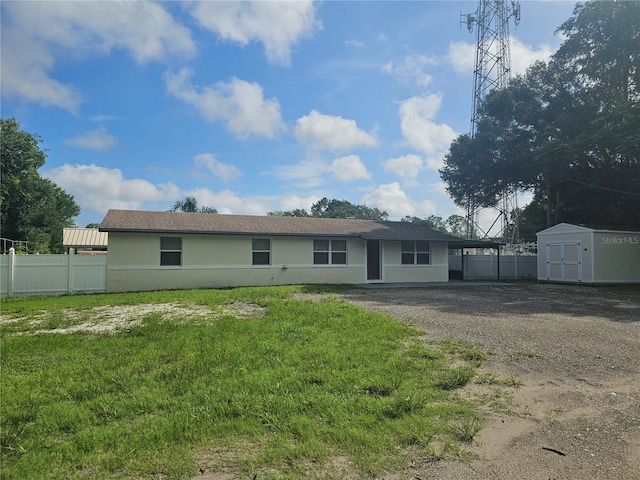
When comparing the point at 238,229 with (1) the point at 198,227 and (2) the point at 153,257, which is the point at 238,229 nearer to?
(1) the point at 198,227

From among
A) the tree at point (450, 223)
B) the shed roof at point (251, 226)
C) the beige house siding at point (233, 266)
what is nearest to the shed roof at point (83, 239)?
the shed roof at point (251, 226)

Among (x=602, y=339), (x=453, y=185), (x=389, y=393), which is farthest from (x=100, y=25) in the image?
(x=453, y=185)

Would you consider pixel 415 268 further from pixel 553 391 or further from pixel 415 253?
pixel 553 391

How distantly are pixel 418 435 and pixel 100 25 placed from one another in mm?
10481

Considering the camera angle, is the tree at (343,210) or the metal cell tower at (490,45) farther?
the tree at (343,210)

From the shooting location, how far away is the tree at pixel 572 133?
2142cm

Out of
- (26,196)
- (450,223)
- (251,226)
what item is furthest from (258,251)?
(450,223)

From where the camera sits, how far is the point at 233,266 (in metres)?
16.6

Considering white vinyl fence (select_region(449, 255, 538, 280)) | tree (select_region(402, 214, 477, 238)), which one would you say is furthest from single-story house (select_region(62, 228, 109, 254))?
tree (select_region(402, 214, 477, 238))

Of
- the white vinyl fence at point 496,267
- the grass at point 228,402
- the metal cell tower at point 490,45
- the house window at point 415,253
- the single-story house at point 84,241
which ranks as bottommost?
the grass at point 228,402

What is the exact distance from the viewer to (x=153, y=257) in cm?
1543

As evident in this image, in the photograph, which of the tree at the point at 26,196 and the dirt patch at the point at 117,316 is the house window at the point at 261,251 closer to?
the dirt patch at the point at 117,316

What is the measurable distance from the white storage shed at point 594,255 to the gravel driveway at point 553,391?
8.79m

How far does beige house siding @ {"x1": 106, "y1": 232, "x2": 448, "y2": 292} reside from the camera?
1505cm
